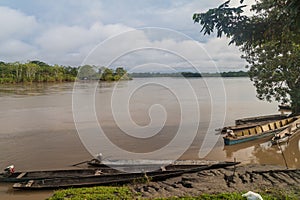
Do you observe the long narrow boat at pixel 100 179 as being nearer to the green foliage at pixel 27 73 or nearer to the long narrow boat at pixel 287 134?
the long narrow boat at pixel 287 134

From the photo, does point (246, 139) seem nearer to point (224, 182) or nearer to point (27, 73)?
point (224, 182)

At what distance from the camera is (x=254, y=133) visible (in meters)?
11.2

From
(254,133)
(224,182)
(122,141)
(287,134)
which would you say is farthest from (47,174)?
A: (287,134)

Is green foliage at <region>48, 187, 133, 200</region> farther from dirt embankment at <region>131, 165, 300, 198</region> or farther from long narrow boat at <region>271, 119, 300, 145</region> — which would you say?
long narrow boat at <region>271, 119, 300, 145</region>

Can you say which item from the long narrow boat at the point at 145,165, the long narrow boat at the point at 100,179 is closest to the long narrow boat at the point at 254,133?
the long narrow boat at the point at 145,165

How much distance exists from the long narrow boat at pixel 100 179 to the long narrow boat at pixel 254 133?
3.61m

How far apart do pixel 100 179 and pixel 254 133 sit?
6.96m

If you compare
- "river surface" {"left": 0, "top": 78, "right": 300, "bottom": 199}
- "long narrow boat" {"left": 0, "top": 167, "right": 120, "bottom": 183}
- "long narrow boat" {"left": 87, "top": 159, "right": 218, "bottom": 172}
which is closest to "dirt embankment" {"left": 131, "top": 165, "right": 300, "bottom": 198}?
"long narrow boat" {"left": 87, "top": 159, "right": 218, "bottom": 172}

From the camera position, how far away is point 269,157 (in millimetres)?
9516

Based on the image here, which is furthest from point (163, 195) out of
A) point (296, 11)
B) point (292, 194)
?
point (296, 11)

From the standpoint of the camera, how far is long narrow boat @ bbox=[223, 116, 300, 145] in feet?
34.0

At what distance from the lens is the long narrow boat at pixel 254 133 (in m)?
10.4

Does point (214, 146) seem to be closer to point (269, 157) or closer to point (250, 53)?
point (269, 157)

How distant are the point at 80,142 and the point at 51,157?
210cm
